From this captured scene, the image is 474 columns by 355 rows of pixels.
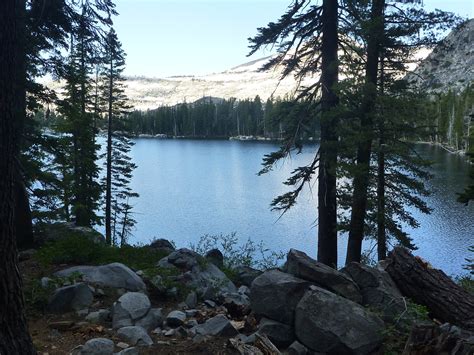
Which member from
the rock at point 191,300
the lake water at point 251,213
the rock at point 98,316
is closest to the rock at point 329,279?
the rock at point 191,300

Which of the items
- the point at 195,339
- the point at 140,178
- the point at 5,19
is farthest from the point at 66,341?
the point at 140,178

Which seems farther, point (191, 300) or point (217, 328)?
point (191, 300)

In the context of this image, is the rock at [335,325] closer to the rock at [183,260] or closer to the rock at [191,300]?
the rock at [191,300]

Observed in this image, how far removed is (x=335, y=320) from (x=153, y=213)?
33.4 metres

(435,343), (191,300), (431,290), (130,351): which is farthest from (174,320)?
(431,290)

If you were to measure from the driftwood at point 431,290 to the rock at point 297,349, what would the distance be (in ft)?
6.45

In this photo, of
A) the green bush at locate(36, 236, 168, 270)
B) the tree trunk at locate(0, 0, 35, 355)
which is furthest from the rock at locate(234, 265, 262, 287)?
the tree trunk at locate(0, 0, 35, 355)

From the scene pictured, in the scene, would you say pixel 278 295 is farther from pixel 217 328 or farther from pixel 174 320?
pixel 174 320

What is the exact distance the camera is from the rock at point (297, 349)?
4.62 metres

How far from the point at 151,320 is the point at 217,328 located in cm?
99

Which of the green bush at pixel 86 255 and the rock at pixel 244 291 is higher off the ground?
the green bush at pixel 86 255

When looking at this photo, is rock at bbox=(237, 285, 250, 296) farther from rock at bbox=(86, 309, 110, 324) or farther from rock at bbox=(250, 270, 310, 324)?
rock at bbox=(86, 309, 110, 324)

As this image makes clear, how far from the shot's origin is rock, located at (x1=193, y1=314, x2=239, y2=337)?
5.09 meters

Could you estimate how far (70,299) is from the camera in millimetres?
5930
